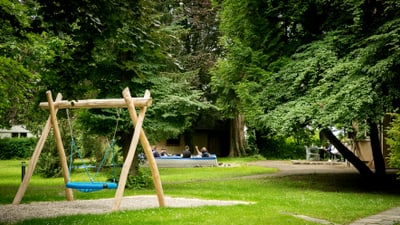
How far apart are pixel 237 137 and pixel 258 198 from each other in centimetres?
2926

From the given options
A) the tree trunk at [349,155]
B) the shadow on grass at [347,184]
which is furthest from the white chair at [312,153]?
the tree trunk at [349,155]

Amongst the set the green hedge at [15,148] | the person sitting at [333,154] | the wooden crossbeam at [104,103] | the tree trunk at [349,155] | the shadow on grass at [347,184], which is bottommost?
the shadow on grass at [347,184]

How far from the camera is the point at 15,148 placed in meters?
45.8

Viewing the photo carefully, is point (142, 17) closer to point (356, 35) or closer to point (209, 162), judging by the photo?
point (356, 35)

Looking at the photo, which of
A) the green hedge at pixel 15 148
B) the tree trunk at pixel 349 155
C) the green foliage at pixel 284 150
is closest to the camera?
the tree trunk at pixel 349 155

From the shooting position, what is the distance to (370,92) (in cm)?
1575

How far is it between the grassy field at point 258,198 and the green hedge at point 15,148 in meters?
24.3

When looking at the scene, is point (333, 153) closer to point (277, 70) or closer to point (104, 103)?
point (277, 70)

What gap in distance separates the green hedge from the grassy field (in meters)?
24.3

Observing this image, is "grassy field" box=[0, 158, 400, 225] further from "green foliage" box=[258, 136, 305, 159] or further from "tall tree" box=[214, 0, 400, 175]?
"green foliage" box=[258, 136, 305, 159]

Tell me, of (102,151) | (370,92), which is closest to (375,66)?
(370,92)

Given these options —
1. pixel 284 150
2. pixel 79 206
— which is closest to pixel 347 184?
pixel 79 206

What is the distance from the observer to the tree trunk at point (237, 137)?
4372 centimetres

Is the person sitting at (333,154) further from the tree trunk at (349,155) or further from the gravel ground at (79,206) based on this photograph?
the gravel ground at (79,206)
